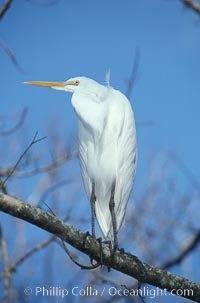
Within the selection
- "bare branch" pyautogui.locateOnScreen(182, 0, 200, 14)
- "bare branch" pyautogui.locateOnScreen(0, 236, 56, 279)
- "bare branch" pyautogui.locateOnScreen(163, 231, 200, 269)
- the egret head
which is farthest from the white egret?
"bare branch" pyautogui.locateOnScreen(182, 0, 200, 14)

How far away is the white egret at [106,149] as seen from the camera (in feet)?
9.46

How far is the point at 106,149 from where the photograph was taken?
289cm

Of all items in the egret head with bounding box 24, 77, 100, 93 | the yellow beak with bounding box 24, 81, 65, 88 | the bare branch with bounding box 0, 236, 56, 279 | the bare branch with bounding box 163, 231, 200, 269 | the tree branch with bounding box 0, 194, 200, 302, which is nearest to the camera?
the tree branch with bounding box 0, 194, 200, 302

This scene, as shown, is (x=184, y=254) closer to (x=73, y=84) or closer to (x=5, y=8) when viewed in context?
(x=73, y=84)

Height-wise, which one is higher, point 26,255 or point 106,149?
point 106,149

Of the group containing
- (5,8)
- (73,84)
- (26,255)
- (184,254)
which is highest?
(5,8)

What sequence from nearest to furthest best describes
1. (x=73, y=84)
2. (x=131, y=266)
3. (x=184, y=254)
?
(x=131, y=266), (x=73, y=84), (x=184, y=254)

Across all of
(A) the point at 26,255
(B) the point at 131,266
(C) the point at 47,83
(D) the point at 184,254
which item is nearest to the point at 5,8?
(C) the point at 47,83

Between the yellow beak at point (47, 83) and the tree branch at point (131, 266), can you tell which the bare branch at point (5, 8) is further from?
the tree branch at point (131, 266)

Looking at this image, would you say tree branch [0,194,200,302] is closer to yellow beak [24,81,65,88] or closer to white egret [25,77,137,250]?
white egret [25,77,137,250]

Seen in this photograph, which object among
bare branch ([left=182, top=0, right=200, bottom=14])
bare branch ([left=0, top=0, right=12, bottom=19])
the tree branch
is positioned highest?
bare branch ([left=182, top=0, right=200, bottom=14])

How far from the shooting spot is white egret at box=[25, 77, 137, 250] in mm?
Result: 2883

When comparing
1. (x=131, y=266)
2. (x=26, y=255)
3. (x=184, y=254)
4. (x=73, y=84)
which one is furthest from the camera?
(x=184, y=254)

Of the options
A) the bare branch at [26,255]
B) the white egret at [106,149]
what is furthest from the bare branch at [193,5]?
the bare branch at [26,255]
